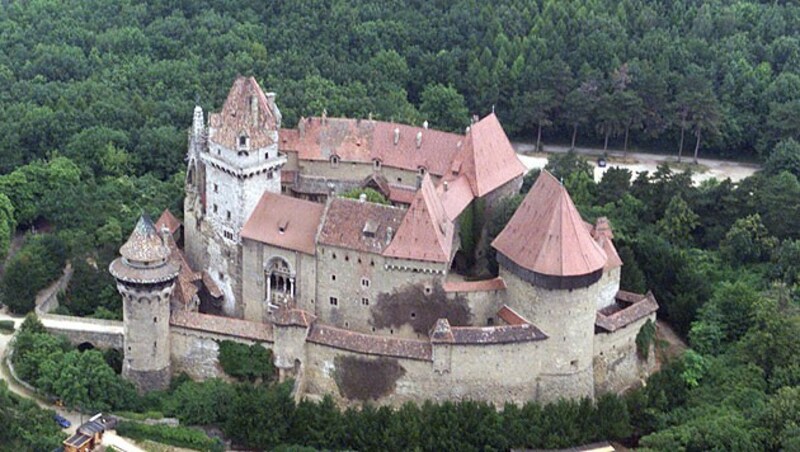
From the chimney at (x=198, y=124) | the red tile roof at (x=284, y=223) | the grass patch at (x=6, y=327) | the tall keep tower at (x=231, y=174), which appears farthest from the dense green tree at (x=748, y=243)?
the grass patch at (x=6, y=327)

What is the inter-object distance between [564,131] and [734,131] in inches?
613

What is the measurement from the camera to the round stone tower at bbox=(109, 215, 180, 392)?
8331 centimetres

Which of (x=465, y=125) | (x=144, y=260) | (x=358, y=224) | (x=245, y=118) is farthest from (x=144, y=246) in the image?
(x=465, y=125)

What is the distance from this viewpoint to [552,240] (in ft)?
269

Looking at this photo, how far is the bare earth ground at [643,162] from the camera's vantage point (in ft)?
396

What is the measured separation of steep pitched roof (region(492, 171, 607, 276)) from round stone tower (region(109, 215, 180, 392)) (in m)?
20.5

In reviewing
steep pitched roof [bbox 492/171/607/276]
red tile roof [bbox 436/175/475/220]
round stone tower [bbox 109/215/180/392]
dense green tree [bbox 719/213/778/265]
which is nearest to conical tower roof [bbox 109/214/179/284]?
round stone tower [bbox 109/215/180/392]

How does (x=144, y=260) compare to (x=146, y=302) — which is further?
(x=146, y=302)

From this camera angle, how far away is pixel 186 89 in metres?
128

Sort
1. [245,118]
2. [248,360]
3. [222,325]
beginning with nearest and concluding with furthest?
[248,360], [222,325], [245,118]

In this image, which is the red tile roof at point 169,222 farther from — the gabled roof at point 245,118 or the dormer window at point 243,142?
the dormer window at point 243,142

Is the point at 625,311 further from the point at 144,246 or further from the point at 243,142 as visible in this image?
the point at 144,246

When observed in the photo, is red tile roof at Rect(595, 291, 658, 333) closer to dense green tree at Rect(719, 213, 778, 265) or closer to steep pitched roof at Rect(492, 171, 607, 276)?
steep pitched roof at Rect(492, 171, 607, 276)

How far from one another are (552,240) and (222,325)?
827 inches
